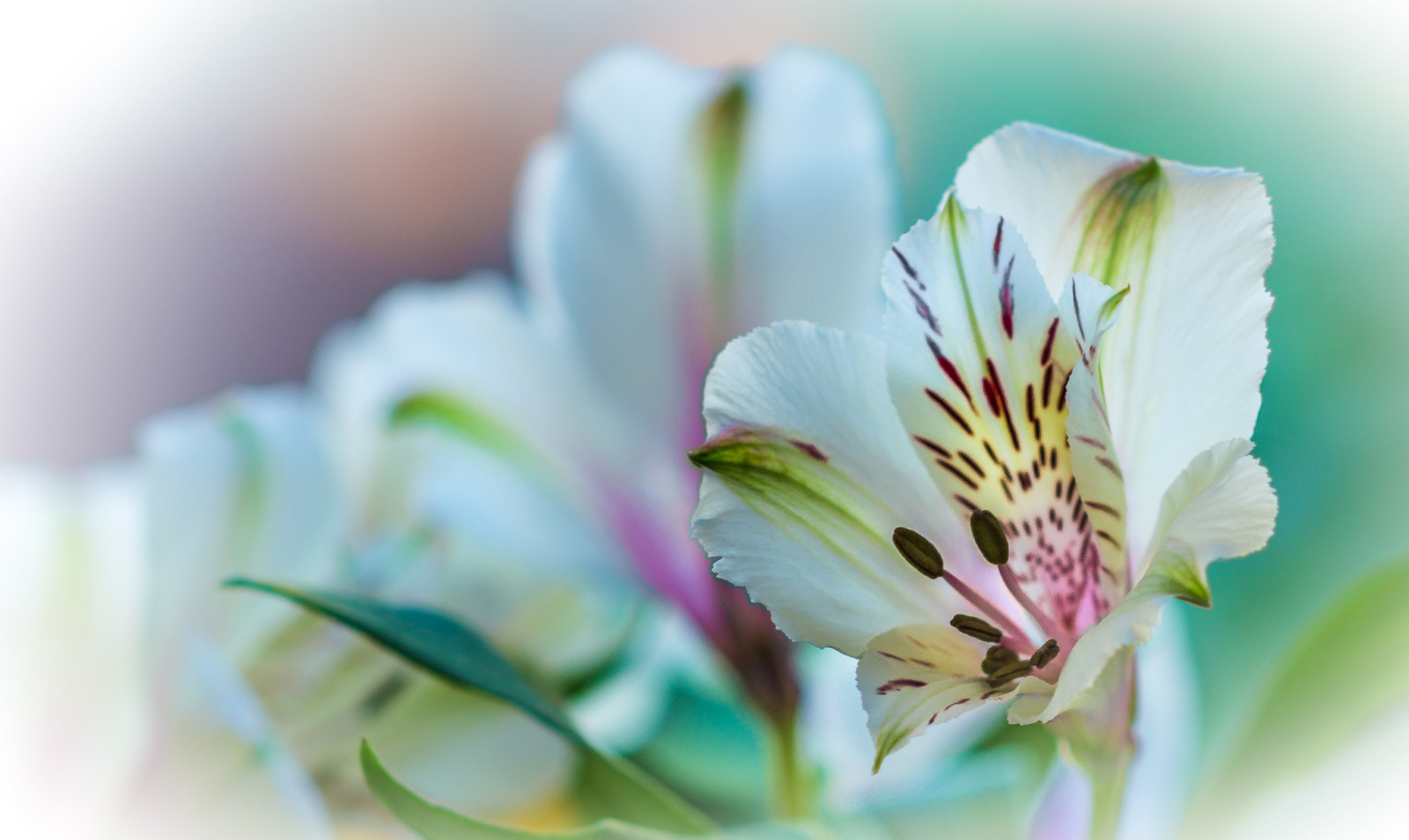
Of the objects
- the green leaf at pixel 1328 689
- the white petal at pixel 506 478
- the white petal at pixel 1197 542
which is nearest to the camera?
the white petal at pixel 1197 542

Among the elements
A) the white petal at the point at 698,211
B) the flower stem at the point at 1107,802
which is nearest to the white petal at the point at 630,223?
the white petal at the point at 698,211

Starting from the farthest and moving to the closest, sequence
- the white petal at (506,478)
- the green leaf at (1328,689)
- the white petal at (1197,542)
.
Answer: the white petal at (506,478) < the green leaf at (1328,689) < the white petal at (1197,542)

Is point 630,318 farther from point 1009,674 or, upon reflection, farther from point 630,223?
point 1009,674

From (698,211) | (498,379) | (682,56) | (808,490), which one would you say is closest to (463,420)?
(498,379)

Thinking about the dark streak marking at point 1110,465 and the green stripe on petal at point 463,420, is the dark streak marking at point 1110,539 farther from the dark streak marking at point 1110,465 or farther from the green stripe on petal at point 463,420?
the green stripe on petal at point 463,420

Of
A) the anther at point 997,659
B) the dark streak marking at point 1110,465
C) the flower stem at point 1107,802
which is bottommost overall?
the flower stem at point 1107,802

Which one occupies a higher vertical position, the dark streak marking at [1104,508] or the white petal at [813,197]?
the white petal at [813,197]

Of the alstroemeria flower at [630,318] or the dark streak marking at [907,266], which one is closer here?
the dark streak marking at [907,266]
